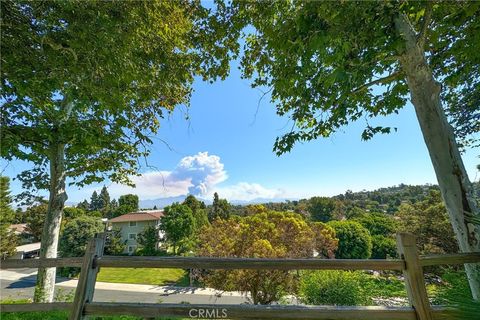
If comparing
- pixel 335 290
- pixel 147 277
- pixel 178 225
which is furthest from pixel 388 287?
pixel 147 277

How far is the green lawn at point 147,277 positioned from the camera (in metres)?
24.0

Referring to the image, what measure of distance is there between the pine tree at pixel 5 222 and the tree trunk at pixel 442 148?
33.9 meters

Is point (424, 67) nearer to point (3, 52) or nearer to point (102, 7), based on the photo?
point (102, 7)

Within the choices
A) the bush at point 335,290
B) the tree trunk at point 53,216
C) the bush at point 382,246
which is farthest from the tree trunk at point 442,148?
the bush at point 382,246

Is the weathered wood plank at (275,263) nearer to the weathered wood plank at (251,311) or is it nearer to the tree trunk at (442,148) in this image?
the weathered wood plank at (251,311)

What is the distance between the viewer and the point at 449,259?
2.27 meters

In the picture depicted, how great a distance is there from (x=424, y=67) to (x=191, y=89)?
4900mm

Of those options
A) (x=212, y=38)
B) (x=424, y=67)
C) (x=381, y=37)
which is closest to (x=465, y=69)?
(x=424, y=67)

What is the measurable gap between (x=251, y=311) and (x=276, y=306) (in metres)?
0.23

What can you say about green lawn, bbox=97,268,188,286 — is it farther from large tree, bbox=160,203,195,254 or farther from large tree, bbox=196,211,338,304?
large tree, bbox=196,211,338,304

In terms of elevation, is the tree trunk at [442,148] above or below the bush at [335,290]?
above

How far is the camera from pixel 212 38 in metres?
4.66

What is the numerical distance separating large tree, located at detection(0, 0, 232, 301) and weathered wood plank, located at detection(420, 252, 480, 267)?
4.29 m

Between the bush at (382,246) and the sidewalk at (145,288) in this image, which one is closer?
the sidewalk at (145,288)
